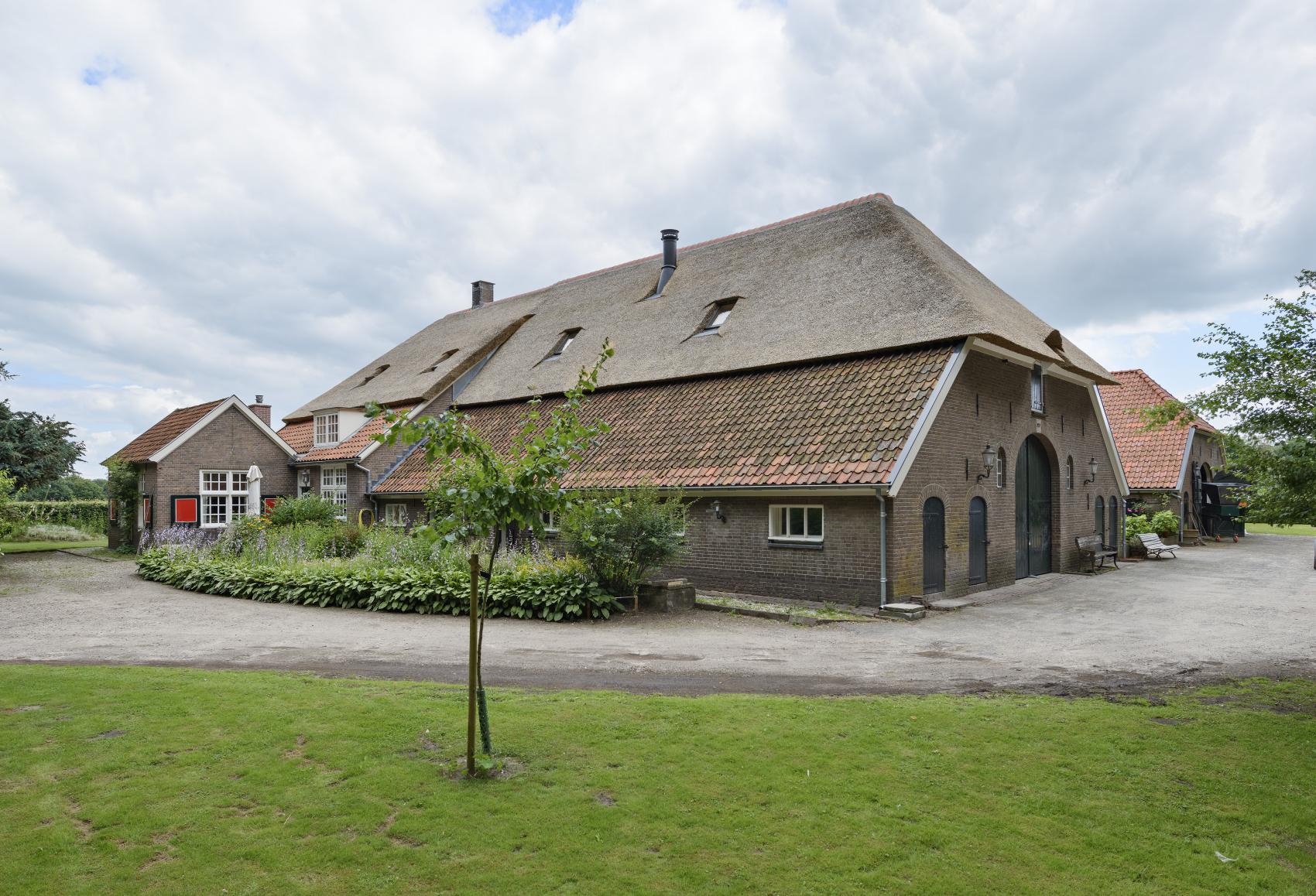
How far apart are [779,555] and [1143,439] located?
21840 mm

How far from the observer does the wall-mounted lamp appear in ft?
56.0

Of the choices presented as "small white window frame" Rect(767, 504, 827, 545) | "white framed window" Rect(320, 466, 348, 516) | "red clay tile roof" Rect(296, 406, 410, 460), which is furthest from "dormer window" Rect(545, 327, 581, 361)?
"small white window frame" Rect(767, 504, 827, 545)

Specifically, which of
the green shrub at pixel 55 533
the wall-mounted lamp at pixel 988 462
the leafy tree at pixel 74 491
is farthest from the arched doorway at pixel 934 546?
the leafy tree at pixel 74 491

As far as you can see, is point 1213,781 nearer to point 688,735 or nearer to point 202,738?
point 688,735

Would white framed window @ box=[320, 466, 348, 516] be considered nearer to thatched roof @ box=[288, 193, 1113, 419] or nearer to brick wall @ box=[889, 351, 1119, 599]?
thatched roof @ box=[288, 193, 1113, 419]

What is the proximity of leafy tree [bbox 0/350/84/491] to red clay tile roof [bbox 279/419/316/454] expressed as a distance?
7.13 m

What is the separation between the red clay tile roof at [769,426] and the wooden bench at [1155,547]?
14003mm

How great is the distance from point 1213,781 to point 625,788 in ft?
13.9

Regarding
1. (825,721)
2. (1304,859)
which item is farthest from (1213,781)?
(825,721)

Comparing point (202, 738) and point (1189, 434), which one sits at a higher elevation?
point (1189, 434)

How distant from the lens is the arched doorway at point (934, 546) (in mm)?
15367

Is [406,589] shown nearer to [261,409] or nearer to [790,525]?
[790,525]

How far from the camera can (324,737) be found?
256 inches

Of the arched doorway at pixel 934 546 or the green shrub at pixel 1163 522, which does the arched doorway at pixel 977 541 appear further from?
the green shrub at pixel 1163 522
